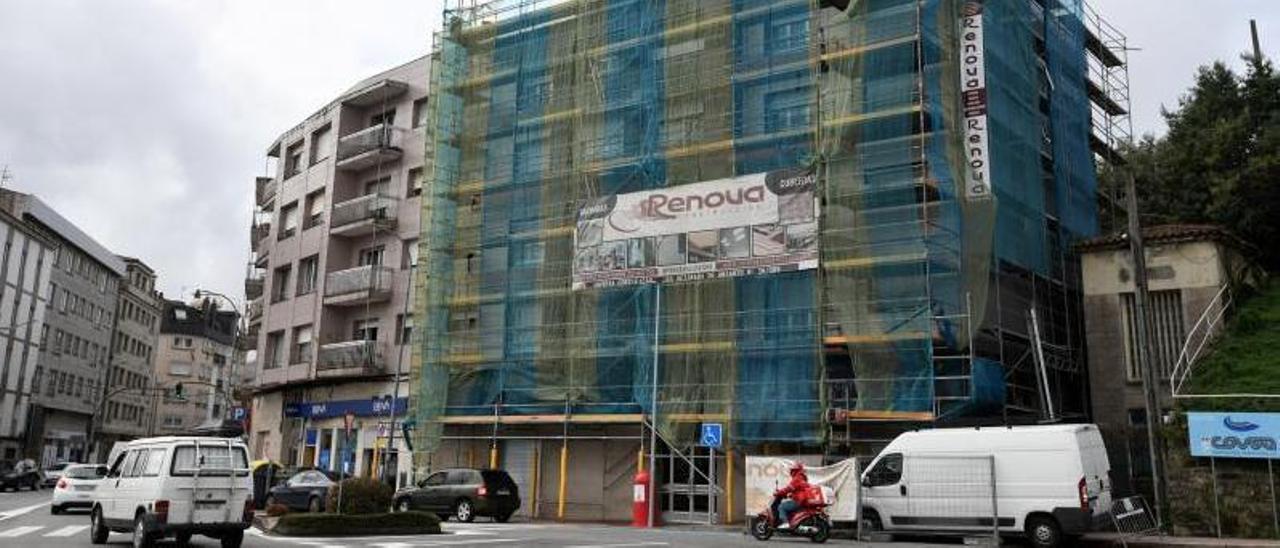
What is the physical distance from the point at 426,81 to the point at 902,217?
2286 cm

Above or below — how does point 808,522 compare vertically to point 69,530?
above

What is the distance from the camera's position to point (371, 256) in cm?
4100

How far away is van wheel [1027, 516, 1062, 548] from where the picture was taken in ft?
56.7

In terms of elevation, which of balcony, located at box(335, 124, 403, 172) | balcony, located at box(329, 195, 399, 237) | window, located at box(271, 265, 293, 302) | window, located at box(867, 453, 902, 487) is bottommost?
window, located at box(867, 453, 902, 487)

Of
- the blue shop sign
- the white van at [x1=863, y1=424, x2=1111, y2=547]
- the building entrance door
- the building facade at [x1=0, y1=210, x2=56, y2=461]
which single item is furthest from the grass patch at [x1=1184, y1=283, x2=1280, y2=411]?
the building facade at [x1=0, y1=210, x2=56, y2=461]

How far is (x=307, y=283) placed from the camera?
43219mm

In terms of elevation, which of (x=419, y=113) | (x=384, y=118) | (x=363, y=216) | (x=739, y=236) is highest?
(x=384, y=118)

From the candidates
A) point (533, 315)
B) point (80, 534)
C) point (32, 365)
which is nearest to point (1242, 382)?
point (533, 315)

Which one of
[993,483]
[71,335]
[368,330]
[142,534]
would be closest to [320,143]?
[368,330]

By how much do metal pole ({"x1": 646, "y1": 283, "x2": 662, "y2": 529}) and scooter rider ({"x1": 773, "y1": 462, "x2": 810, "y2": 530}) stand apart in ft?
23.7

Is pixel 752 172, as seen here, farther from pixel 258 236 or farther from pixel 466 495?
pixel 258 236

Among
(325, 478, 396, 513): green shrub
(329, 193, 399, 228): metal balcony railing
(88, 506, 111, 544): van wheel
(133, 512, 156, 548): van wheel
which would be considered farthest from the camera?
(329, 193, 399, 228): metal balcony railing

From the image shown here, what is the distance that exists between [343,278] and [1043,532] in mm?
29687

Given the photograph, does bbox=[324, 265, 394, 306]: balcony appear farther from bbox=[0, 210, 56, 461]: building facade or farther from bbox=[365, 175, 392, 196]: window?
bbox=[0, 210, 56, 461]: building facade
